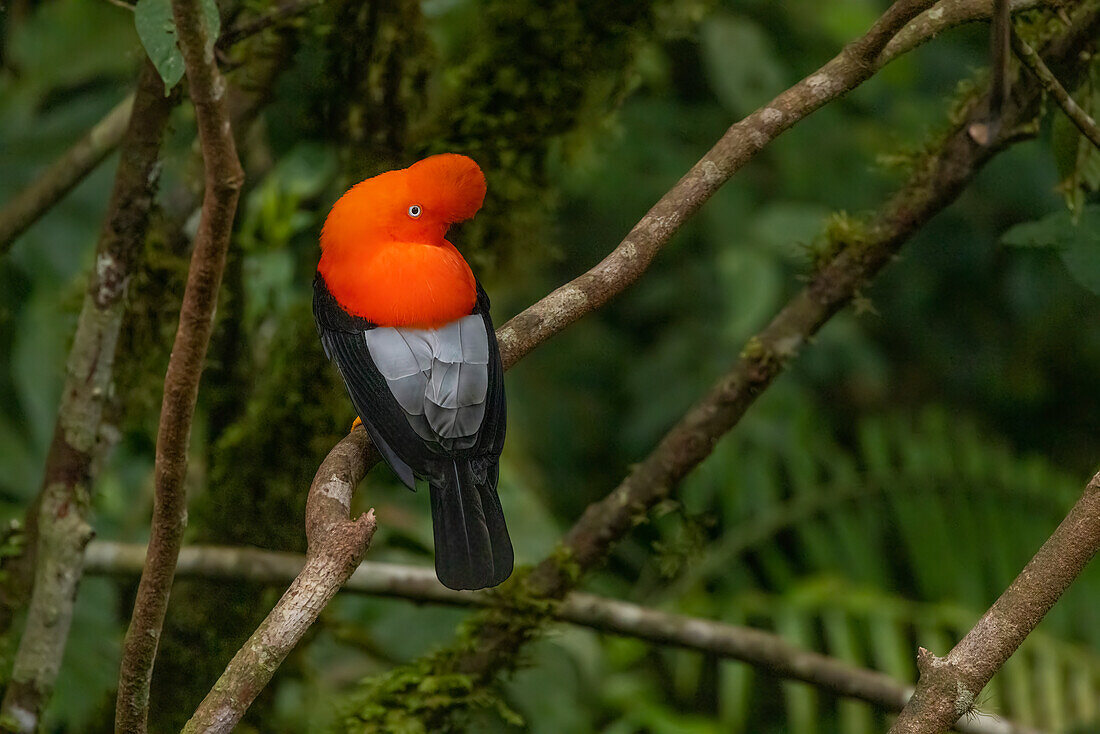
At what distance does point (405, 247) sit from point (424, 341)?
0.56 ft

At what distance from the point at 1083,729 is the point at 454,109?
291cm

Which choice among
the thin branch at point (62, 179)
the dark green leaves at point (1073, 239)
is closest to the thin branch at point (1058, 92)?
the dark green leaves at point (1073, 239)

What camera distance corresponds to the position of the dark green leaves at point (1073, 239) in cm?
170

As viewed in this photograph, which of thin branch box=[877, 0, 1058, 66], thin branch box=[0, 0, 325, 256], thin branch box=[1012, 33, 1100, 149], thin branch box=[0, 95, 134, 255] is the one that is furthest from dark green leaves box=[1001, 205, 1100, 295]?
thin branch box=[0, 95, 134, 255]

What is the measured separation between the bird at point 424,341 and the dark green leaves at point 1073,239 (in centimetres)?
85

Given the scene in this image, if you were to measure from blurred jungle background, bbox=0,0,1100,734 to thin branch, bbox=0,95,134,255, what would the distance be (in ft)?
0.53

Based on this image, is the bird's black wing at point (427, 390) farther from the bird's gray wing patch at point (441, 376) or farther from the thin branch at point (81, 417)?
the thin branch at point (81, 417)

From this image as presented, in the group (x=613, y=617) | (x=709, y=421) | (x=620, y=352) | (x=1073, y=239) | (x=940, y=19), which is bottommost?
(x=620, y=352)

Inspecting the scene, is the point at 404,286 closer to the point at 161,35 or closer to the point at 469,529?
the point at 469,529

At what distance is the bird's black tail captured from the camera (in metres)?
1.53

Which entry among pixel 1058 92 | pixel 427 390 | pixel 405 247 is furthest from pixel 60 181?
pixel 1058 92

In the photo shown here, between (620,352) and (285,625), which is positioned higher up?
(285,625)

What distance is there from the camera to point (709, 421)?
2111mm

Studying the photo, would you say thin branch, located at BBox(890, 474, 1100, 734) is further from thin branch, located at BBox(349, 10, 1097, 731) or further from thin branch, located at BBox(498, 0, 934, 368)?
thin branch, located at BBox(349, 10, 1097, 731)
